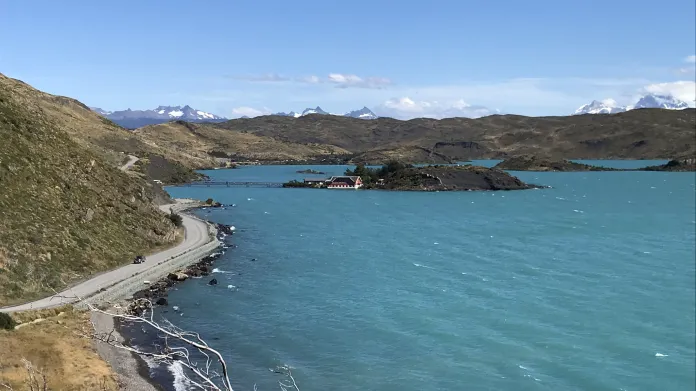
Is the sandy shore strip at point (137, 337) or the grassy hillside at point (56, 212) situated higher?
the grassy hillside at point (56, 212)

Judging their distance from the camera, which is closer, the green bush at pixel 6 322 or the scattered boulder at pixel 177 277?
the green bush at pixel 6 322

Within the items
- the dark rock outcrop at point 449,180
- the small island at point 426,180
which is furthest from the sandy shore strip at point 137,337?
the small island at point 426,180

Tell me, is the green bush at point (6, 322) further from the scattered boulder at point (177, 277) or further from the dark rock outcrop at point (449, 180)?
the dark rock outcrop at point (449, 180)

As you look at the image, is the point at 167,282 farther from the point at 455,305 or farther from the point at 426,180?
the point at 426,180

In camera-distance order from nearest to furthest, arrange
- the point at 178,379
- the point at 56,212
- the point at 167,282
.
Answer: the point at 178,379
the point at 167,282
the point at 56,212

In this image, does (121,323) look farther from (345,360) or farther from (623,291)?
(623,291)

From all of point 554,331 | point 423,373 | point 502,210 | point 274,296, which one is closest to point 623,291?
point 554,331

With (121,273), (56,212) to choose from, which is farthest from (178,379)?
(56,212)
